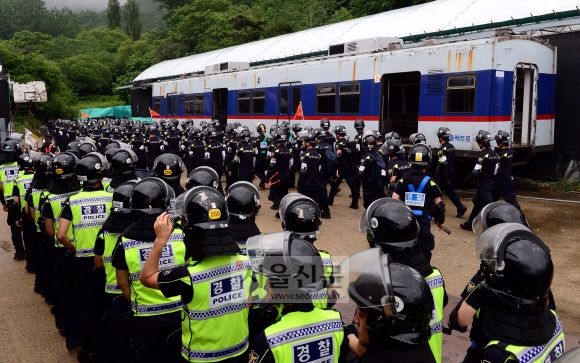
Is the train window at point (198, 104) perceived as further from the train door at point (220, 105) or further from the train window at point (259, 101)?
the train window at point (259, 101)

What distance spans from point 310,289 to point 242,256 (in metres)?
0.76

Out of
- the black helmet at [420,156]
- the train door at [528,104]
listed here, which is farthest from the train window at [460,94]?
the black helmet at [420,156]

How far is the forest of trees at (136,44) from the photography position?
35.5m

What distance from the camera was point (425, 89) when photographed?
1284 cm

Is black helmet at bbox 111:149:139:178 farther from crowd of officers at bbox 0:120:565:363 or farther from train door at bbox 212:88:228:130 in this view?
train door at bbox 212:88:228:130

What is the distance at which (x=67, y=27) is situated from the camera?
90.0 m

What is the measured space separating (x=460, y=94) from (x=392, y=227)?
9.78 meters

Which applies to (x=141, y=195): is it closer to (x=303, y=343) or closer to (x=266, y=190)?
(x=303, y=343)

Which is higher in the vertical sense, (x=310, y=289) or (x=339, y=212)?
(x=310, y=289)

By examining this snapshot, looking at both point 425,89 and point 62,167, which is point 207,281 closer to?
point 62,167

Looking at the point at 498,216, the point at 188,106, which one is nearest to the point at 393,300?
the point at 498,216

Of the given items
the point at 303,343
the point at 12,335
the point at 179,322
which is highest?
the point at 303,343

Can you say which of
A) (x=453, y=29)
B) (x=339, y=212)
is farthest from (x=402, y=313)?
(x=453, y=29)

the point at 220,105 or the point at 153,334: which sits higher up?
the point at 220,105
